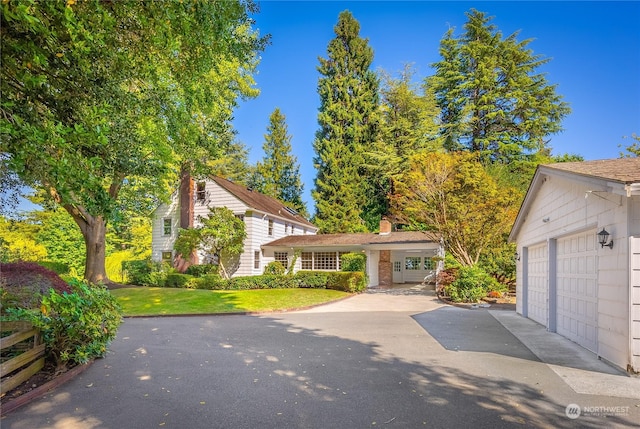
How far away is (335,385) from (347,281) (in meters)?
16.4

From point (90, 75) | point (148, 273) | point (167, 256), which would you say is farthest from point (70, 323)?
point (167, 256)

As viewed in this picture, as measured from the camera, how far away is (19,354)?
17.7 ft

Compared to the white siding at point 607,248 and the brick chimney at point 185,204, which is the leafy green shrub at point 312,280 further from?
the white siding at point 607,248

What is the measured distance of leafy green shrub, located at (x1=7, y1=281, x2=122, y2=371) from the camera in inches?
214

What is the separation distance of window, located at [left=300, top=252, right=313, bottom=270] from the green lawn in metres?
4.98

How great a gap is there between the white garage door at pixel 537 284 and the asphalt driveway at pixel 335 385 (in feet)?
6.11

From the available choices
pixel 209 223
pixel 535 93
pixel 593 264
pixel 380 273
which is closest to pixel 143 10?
pixel 593 264

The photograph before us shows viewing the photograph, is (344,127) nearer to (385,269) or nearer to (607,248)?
(385,269)

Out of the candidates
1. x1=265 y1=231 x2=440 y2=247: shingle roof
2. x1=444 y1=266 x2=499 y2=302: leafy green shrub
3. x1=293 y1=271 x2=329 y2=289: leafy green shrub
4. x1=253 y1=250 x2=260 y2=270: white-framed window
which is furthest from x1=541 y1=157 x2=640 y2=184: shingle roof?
x1=253 y1=250 x2=260 y2=270: white-framed window

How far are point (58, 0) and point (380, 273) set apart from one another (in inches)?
999

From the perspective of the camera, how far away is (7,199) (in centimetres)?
789

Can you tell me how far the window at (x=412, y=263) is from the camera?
29172mm

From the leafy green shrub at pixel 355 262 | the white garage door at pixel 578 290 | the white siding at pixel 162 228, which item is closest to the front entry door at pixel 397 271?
the leafy green shrub at pixel 355 262

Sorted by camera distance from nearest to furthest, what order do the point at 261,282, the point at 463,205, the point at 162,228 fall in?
the point at 463,205, the point at 261,282, the point at 162,228
